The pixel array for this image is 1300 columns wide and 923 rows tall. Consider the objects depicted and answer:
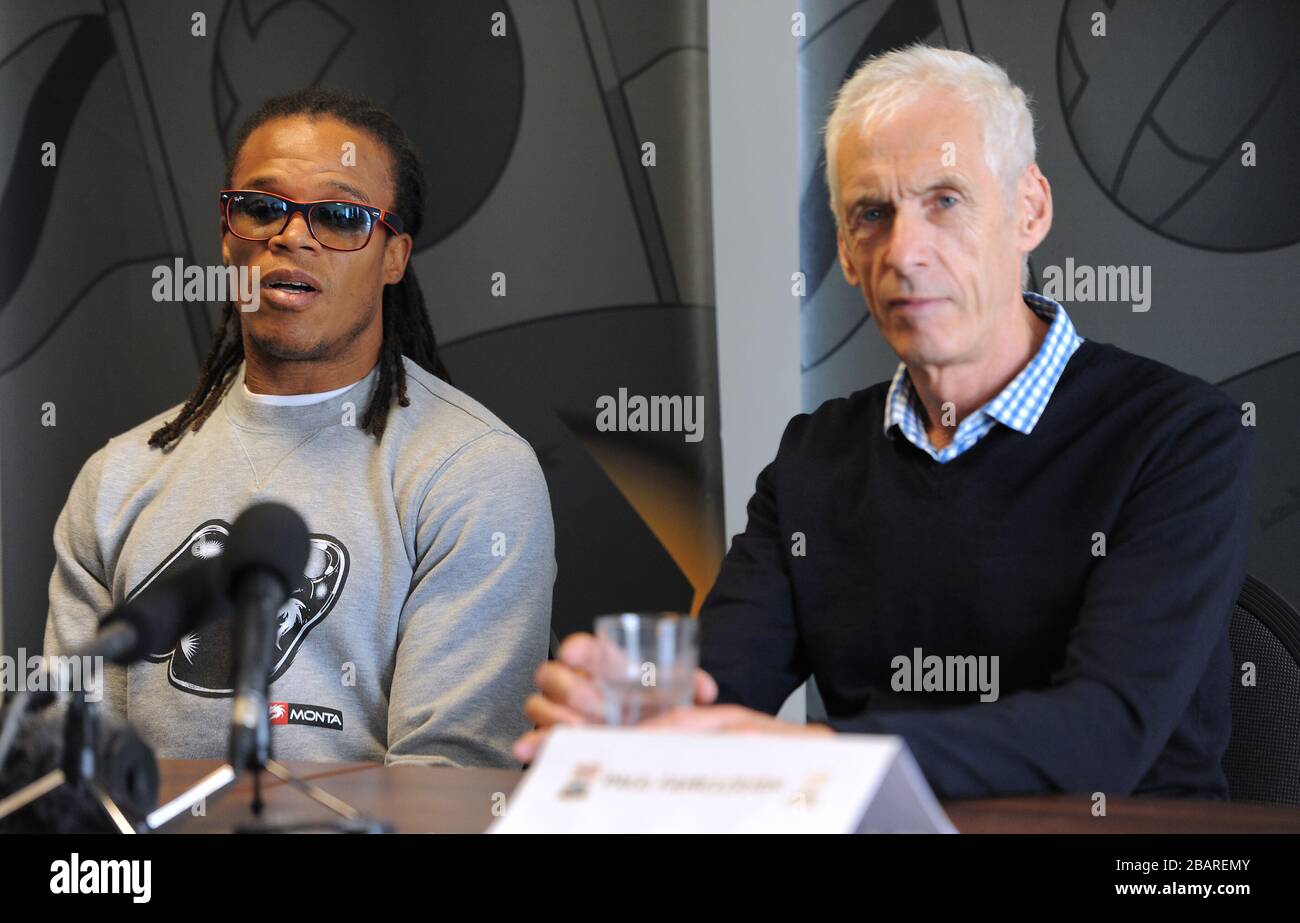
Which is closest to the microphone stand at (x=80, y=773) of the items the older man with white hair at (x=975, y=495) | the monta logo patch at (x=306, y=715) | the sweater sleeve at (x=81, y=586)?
the older man with white hair at (x=975, y=495)

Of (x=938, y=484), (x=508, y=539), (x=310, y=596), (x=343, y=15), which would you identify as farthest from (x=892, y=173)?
(x=343, y=15)

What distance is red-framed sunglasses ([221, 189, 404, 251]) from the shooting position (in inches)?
95.3

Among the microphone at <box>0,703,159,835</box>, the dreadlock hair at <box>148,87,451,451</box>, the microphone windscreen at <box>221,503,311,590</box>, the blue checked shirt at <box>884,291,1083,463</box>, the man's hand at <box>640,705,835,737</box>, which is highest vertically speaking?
the dreadlock hair at <box>148,87,451,451</box>

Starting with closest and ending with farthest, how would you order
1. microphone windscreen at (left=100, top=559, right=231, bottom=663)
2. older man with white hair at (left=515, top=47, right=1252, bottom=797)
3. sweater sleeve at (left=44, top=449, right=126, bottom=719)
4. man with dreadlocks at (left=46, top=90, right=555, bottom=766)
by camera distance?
microphone windscreen at (left=100, top=559, right=231, bottom=663) < older man with white hair at (left=515, top=47, right=1252, bottom=797) < man with dreadlocks at (left=46, top=90, right=555, bottom=766) < sweater sleeve at (left=44, top=449, right=126, bottom=719)

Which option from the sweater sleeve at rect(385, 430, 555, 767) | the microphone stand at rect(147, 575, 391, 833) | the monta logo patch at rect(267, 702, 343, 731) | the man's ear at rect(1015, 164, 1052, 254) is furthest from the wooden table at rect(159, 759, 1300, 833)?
the man's ear at rect(1015, 164, 1052, 254)

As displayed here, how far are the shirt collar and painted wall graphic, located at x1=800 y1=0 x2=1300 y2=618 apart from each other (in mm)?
1320

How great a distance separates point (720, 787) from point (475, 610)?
1214 millimetres

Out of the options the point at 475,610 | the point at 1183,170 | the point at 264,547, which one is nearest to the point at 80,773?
the point at 264,547

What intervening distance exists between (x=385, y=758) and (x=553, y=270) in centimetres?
160

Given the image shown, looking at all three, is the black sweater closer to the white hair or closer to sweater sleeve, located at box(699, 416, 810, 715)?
sweater sleeve, located at box(699, 416, 810, 715)

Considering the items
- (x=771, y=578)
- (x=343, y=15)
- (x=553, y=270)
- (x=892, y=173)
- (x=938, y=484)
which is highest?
(x=343, y=15)
